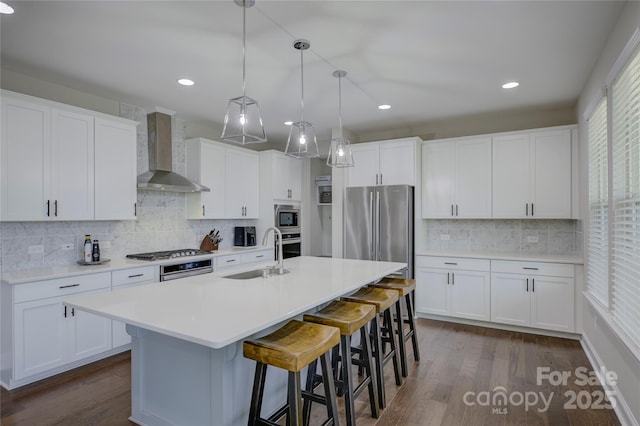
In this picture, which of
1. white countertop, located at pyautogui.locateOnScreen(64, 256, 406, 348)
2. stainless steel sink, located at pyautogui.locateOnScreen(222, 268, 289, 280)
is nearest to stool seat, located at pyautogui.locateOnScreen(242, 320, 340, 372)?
white countertop, located at pyautogui.locateOnScreen(64, 256, 406, 348)

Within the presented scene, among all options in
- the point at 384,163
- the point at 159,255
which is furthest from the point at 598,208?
the point at 159,255

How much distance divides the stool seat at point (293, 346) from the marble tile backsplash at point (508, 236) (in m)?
3.46

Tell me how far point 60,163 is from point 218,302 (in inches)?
93.2

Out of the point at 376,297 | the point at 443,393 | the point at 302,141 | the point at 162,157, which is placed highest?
the point at 162,157

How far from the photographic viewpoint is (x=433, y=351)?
11.2ft

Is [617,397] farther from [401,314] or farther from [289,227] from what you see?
[289,227]

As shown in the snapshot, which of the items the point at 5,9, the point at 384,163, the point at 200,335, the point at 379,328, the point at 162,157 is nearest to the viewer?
the point at 200,335

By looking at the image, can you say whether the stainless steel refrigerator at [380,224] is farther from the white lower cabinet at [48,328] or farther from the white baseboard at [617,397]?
the white lower cabinet at [48,328]

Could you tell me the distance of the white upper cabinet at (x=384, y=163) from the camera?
15.1 ft

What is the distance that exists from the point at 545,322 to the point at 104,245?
4872mm

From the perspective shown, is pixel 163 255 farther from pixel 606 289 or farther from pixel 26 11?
pixel 606 289

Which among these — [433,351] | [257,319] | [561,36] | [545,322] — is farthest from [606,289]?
[257,319]

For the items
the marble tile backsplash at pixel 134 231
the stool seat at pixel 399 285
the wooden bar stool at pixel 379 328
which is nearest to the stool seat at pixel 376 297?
the wooden bar stool at pixel 379 328

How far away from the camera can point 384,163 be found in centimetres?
Answer: 478
